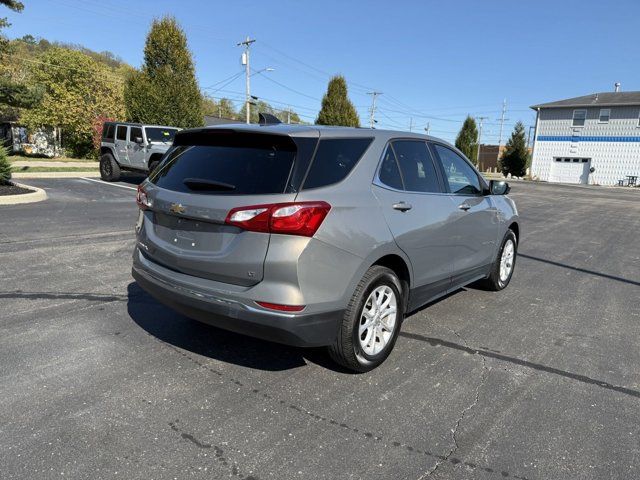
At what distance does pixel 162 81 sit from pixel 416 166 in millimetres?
18283

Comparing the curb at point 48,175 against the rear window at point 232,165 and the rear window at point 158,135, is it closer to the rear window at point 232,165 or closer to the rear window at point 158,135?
the rear window at point 158,135

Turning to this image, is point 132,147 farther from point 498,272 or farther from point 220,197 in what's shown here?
point 220,197

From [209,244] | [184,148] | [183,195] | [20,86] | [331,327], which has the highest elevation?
[20,86]

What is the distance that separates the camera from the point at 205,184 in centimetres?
326

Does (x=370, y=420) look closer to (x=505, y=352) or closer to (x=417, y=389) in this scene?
(x=417, y=389)

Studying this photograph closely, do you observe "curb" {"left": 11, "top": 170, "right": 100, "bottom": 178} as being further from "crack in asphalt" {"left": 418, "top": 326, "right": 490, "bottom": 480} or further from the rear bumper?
"crack in asphalt" {"left": 418, "top": 326, "right": 490, "bottom": 480}

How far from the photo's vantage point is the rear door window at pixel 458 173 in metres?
4.63

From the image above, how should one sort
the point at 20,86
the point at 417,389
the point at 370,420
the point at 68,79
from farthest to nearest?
the point at 68,79 < the point at 20,86 < the point at 417,389 < the point at 370,420

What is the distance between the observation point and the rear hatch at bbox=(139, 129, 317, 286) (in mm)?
2998

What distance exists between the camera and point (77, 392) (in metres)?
3.11

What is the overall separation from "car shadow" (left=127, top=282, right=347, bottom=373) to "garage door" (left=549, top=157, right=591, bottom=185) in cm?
4909

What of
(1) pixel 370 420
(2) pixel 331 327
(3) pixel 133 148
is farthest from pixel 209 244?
(3) pixel 133 148

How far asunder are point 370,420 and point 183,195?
1953 mm

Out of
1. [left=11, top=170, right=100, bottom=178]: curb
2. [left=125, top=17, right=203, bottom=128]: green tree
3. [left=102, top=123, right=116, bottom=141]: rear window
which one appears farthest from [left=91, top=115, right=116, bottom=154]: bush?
[left=102, top=123, right=116, bottom=141]: rear window
